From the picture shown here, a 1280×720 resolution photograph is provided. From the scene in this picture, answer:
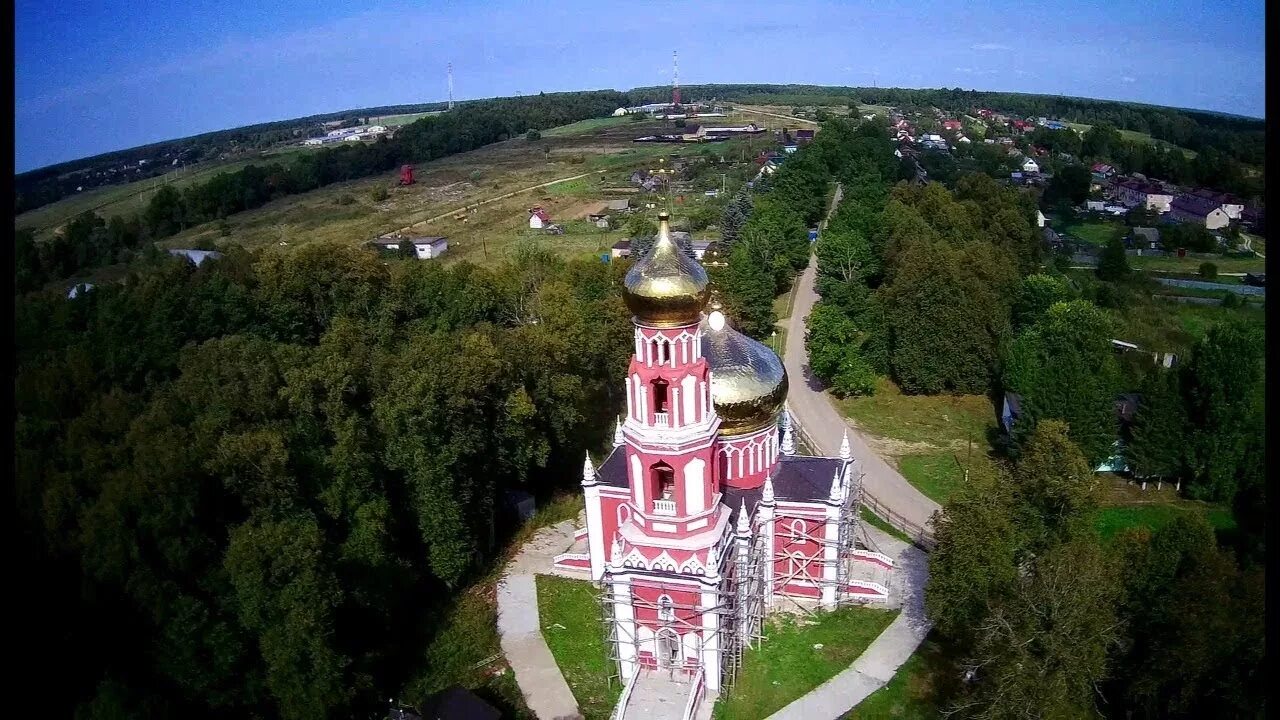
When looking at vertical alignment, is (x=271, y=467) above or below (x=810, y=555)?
above

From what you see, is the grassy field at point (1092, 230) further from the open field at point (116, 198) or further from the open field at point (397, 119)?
the open field at point (397, 119)

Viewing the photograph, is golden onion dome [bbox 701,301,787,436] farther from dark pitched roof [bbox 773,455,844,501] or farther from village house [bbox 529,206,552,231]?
village house [bbox 529,206,552,231]

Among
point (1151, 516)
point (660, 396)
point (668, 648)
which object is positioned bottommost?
point (1151, 516)

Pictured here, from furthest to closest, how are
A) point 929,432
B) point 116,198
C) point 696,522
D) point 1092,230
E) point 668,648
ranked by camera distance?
point 1092,230 < point 929,432 < point 116,198 < point 668,648 < point 696,522

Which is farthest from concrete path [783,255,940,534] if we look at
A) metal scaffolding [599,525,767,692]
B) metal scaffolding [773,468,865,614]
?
metal scaffolding [599,525,767,692]

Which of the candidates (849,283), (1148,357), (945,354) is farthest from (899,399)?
(1148,357)

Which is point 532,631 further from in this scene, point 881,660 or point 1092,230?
point 1092,230

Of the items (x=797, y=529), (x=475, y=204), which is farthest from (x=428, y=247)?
(x=797, y=529)
